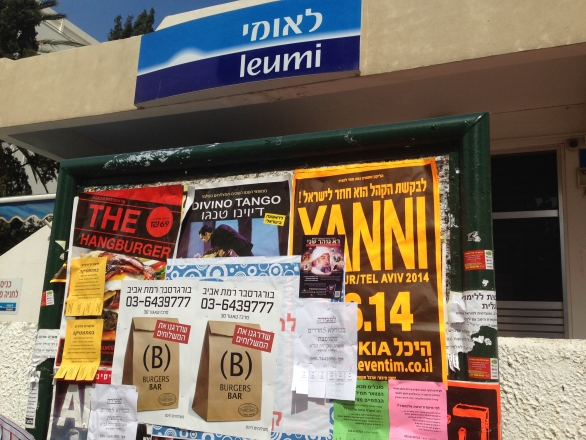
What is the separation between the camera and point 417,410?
2041mm

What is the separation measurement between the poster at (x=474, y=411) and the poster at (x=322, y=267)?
0.59 m

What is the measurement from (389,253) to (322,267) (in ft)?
0.95

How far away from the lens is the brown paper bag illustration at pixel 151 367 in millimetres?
2496

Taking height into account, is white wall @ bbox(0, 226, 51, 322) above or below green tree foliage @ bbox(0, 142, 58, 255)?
below

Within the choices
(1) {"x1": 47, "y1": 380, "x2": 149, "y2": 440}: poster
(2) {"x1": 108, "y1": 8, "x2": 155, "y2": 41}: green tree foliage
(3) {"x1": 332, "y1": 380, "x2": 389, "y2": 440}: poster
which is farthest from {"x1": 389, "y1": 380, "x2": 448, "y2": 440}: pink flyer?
(2) {"x1": 108, "y1": 8, "x2": 155, "y2": 41}: green tree foliage

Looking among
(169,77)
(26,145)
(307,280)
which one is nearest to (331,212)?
(307,280)

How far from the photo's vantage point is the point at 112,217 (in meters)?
2.88

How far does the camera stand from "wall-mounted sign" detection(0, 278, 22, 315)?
16.2 feet

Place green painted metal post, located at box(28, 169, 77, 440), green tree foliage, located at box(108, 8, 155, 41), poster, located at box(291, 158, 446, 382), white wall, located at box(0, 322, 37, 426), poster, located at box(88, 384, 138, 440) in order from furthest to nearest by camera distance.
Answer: green tree foliage, located at box(108, 8, 155, 41)
white wall, located at box(0, 322, 37, 426)
green painted metal post, located at box(28, 169, 77, 440)
poster, located at box(88, 384, 138, 440)
poster, located at box(291, 158, 446, 382)

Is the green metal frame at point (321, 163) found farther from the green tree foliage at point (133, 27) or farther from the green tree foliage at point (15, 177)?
the green tree foliage at point (133, 27)

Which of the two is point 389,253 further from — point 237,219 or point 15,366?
point 15,366

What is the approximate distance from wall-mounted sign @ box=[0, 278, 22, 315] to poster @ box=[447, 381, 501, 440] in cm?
423

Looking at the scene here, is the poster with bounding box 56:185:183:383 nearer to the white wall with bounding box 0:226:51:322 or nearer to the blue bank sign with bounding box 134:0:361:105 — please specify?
the blue bank sign with bounding box 134:0:361:105

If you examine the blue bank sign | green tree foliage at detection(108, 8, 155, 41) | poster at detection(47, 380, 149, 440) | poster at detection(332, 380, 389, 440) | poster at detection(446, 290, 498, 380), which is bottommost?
poster at detection(47, 380, 149, 440)
